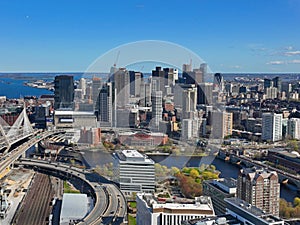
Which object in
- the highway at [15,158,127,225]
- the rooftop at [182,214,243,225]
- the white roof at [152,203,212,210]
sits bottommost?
the highway at [15,158,127,225]

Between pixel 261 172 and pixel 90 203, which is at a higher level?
pixel 261 172

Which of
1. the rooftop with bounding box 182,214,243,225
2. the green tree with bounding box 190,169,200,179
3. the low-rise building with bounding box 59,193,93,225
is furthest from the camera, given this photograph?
the green tree with bounding box 190,169,200,179

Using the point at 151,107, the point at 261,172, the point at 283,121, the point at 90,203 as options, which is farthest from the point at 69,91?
the point at 261,172

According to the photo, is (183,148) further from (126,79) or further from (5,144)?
(5,144)

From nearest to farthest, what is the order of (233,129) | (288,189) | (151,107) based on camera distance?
(288,189) < (151,107) < (233,129)

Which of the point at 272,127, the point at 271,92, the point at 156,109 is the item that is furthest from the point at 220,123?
the point at 271,92

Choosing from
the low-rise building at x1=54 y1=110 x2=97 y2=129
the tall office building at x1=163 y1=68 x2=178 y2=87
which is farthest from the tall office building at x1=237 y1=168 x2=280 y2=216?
the low-rise building at x1=54 y1=110 x2=97 y2=129

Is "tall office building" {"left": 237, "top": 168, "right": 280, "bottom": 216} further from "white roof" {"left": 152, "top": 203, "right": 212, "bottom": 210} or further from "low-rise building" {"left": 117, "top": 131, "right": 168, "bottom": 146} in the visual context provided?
"low-rise building" {"left": 117, "top": 131, "right": 168, "bottom": 146}

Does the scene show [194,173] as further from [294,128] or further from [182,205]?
[294,128]
